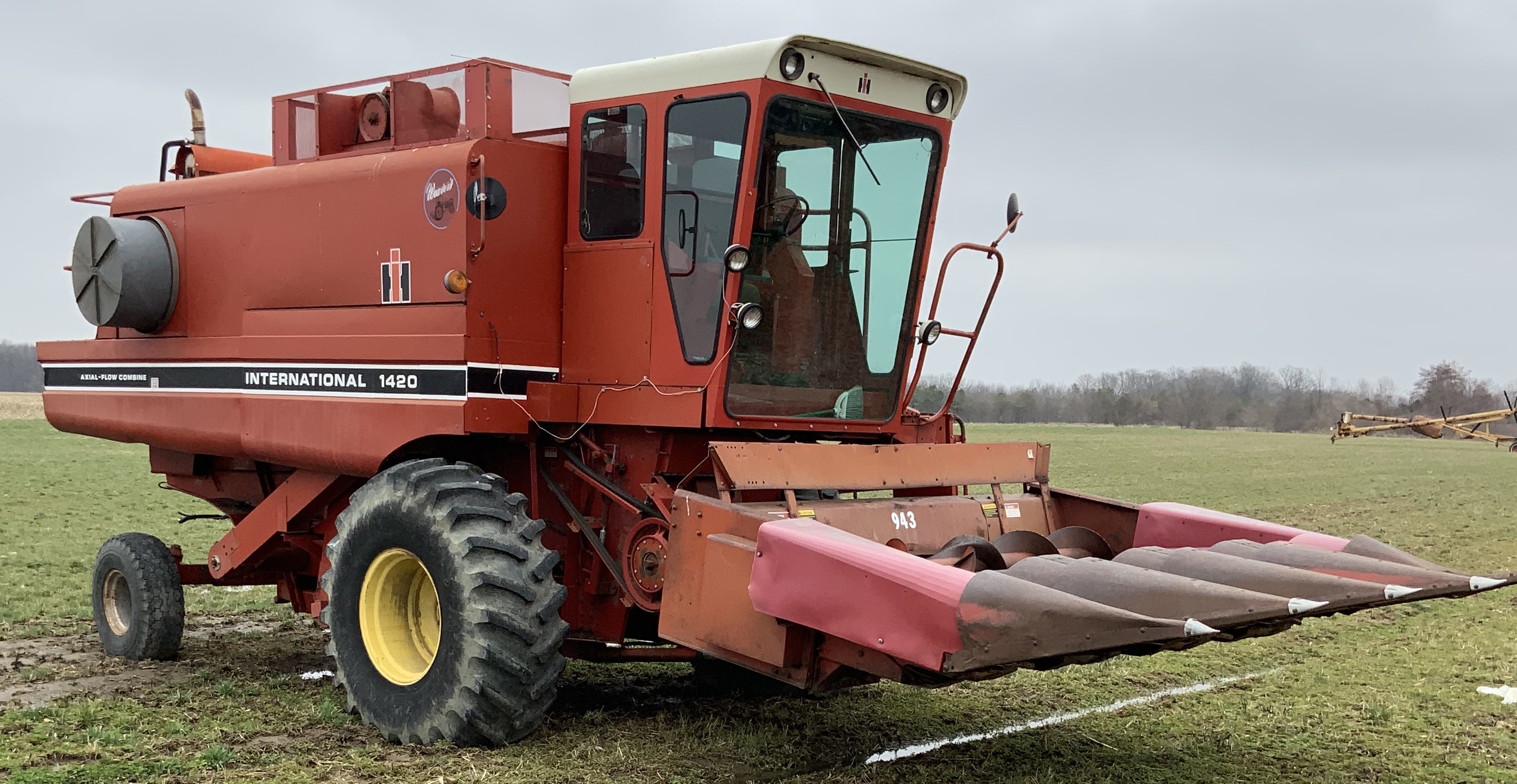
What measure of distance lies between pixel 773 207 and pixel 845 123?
22.7 inches

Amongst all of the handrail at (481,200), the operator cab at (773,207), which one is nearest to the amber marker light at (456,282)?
the handrail at (481,200)

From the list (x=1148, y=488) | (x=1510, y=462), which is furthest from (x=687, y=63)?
(x=1510, y=462)

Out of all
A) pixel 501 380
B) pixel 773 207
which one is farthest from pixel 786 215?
pixel 501 380

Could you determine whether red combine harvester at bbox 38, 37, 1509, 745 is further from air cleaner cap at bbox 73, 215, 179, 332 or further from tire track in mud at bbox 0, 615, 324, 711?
air cleaner cap at bbox 73, 215, 179, 332

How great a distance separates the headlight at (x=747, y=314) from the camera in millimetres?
6668

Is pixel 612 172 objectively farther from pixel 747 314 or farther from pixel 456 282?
pixel 747 314

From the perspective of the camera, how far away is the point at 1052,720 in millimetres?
7395

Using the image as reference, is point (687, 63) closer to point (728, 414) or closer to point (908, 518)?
point (728, 414)

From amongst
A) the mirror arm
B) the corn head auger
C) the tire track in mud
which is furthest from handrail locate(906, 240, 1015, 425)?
the corn head auger

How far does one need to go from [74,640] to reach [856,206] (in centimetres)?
623

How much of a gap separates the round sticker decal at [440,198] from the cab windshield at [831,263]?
5.31 ft

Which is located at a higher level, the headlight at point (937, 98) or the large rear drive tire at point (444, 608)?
the headlight at point (937, 98)

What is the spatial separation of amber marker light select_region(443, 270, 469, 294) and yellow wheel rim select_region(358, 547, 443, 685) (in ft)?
4.45

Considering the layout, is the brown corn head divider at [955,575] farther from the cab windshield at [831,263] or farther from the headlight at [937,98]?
the headlight at [937,98]
